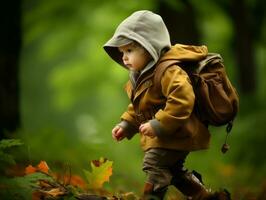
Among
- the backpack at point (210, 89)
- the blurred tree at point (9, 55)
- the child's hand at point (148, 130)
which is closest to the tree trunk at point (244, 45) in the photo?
the blurred tree at point (9, 55)

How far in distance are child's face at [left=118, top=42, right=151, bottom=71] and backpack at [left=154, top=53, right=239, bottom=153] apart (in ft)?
0.39

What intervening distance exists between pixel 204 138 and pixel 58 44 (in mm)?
8971

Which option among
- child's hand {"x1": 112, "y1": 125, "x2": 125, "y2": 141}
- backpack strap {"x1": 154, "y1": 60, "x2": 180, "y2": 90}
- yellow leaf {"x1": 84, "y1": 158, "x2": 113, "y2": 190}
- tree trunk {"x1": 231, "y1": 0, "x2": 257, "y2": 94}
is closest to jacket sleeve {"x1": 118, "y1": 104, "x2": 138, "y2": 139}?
child's hand {"x1": 112, "y1": 125, "x2": 125, "y2": 141}

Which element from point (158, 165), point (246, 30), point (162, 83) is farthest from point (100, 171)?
point (246, 30)

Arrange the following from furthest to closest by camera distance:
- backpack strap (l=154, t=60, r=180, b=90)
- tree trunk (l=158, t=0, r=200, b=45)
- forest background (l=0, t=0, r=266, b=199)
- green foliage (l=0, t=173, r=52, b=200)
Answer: tree trunk (l=158, t=0, r=200, b=45) < forest background (l=0, t=0, r=266, b=199) < backpack strap (l=154, t=60, r=180, b=90) < green foliage (l=0, t=173, r=52, b=200)

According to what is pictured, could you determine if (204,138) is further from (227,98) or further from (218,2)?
(218,2)

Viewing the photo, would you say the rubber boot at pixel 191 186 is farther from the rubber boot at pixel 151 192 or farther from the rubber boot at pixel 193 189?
the rubber boot at pixel 151 192

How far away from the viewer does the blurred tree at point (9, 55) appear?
7246 millimetres

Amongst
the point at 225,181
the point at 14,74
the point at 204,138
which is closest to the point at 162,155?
the point at 204,138

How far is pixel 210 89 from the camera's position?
4.45m

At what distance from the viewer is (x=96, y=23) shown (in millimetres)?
13898

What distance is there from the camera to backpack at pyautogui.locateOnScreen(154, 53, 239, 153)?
443 centimetres

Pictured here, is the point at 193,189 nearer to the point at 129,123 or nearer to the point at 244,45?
the point at 129,123

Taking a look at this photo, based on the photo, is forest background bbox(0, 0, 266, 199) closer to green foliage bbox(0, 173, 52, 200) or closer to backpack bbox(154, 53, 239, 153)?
green foliage bbox(0, 173, 52, 200)
